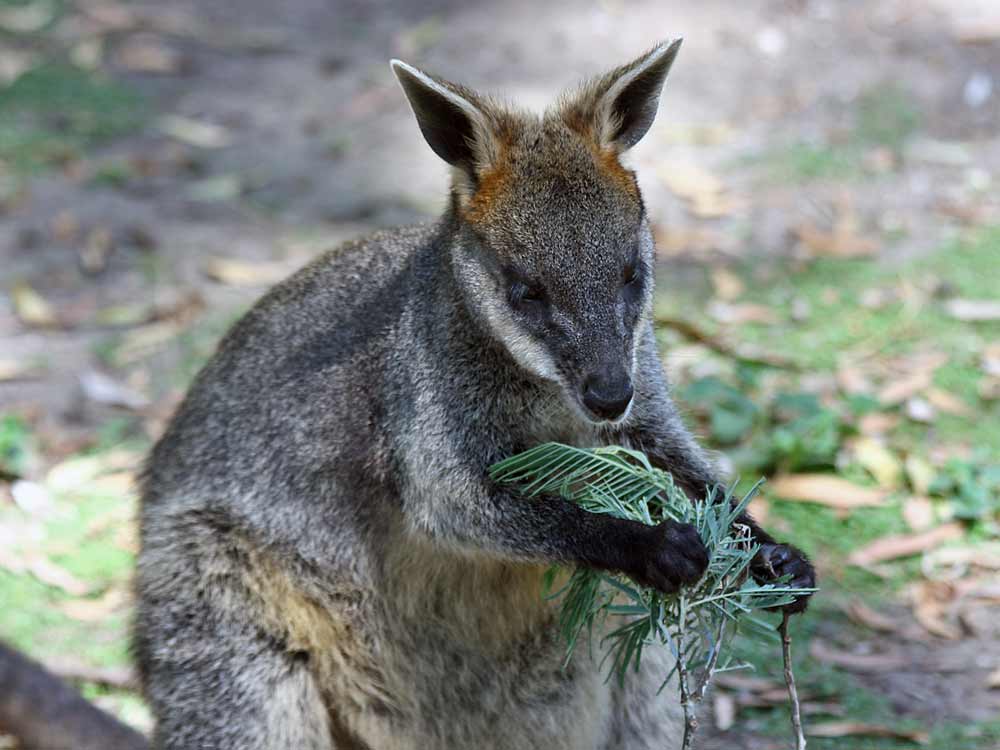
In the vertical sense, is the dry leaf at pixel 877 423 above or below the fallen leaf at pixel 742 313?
above

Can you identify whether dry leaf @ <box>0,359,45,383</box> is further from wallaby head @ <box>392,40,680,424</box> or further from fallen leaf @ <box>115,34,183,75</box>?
fallen leaf @ <box>115,34,183,75</box>

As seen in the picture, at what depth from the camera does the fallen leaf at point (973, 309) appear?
6.10m

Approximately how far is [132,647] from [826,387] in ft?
10.6

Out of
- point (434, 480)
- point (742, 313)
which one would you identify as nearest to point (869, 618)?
point (434, 480)

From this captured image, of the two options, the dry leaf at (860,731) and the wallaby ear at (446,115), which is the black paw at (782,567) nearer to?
the dry leaf at (860,731)

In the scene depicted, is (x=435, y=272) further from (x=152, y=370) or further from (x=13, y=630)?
(x=152, y=370)

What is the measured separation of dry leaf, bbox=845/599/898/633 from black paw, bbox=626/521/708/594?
6.01 ft

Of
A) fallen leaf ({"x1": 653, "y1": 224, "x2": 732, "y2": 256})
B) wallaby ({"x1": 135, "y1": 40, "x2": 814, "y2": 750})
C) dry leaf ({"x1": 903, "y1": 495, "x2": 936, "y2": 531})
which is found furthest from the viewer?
fallen leaf ({"x1": 653, "y1": 224, "x2": 732, "y2": 256})

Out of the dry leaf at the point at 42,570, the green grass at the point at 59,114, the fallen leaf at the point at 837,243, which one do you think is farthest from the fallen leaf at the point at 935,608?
the green grass at the point at 59,114

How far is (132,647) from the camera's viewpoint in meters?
3.79

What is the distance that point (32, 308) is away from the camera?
659cm

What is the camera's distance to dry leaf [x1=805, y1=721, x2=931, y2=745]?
12.9ft

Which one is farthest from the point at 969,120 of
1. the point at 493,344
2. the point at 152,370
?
the point at 493,344

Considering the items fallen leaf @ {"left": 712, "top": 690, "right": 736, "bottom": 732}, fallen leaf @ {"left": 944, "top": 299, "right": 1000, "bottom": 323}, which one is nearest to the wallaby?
fallen leaf @ {"left": 712, "top": 690, "right": 736, "bottom": 732}
